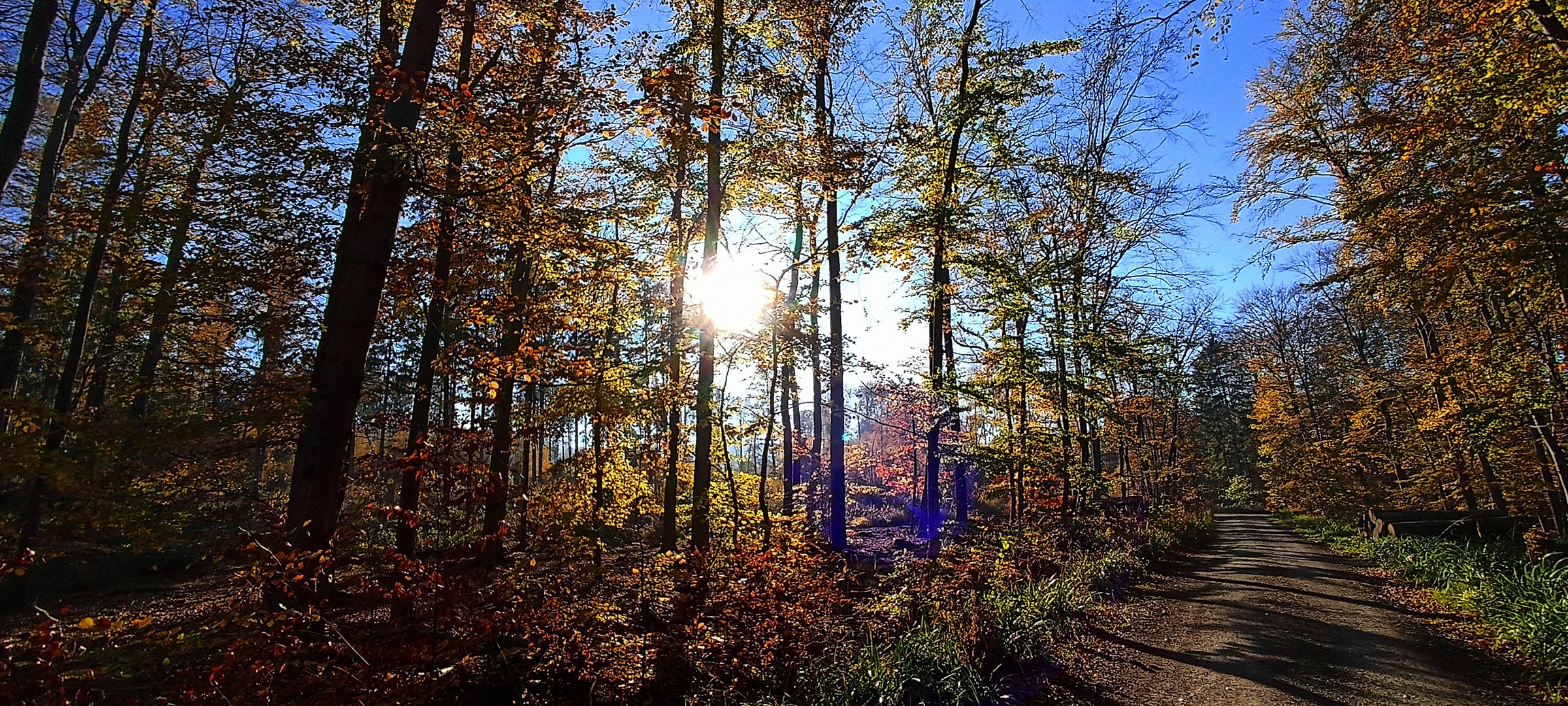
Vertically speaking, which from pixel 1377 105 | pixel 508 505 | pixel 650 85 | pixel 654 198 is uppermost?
pixel 1377 105

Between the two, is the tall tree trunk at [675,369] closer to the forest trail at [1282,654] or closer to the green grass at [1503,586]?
the forest trail at [1282,654]

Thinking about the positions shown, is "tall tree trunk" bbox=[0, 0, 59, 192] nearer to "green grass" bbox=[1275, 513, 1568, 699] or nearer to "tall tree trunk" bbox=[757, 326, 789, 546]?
"tall tree trunk" bbox=[757, 326, 789, 546]

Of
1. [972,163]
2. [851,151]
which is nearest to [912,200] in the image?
[972,163]

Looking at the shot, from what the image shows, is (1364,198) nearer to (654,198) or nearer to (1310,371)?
(654,198)

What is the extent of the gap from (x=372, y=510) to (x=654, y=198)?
8033mm

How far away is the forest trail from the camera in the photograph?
234 inches

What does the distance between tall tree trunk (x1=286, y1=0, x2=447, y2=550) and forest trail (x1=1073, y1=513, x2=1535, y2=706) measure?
23.2ft

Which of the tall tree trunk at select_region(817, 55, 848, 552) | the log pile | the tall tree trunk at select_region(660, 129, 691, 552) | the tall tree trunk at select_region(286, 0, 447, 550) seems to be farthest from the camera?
the log pile

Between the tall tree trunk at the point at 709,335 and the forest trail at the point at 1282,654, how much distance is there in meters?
4.69

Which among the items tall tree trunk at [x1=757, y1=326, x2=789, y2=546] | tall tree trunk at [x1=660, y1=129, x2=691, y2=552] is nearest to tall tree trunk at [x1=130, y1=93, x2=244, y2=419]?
tall tree trunk at [x1=660, y1=129, x2=691, y2=552]

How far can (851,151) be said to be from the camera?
1127 centimetres

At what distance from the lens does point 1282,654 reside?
7.17 m

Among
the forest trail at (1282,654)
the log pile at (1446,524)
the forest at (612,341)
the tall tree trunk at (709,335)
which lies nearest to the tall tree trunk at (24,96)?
the forest at (612,341)

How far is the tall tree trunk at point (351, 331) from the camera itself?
433 centimetres
